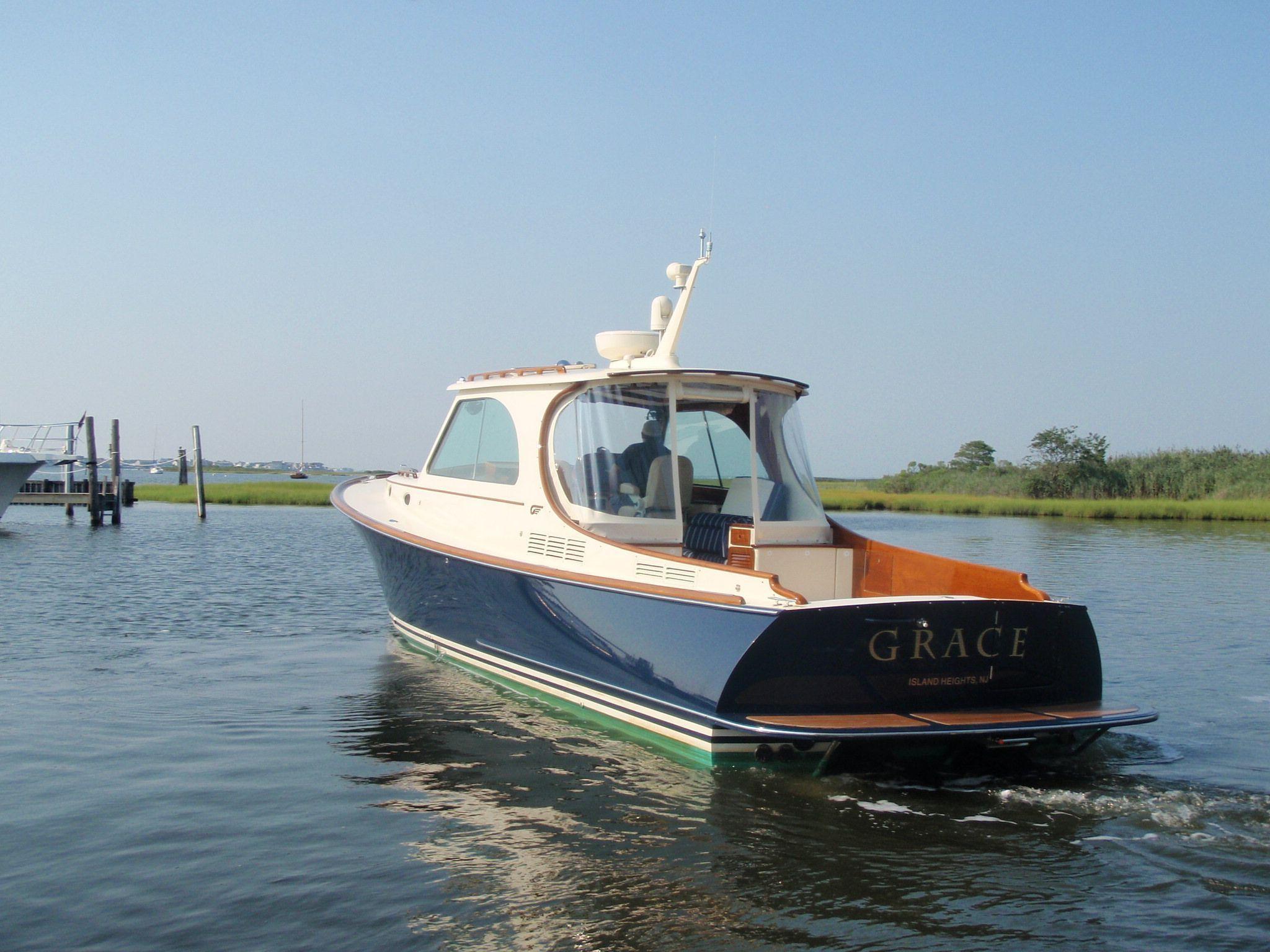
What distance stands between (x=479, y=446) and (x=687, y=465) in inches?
76.4

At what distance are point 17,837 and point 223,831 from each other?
3.11ft

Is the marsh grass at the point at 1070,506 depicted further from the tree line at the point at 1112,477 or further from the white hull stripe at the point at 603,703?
the white hull stripe at the point at 603,703

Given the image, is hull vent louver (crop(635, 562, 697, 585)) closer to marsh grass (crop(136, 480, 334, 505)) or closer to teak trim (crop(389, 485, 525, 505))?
teak trim (crop(389, 485, 525, 505))

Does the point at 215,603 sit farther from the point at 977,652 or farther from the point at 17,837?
the point at 977,652

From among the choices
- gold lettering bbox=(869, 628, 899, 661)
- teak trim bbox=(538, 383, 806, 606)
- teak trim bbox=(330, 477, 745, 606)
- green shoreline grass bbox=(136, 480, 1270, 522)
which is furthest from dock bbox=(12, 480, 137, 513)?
gold lettering bbox=(869, 628, 899, 661)

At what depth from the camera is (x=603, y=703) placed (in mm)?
7242

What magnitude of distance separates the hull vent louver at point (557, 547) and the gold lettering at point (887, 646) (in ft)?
7.08

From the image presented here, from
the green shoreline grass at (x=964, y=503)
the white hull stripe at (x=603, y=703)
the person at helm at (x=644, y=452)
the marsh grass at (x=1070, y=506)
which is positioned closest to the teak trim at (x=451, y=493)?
the person at helm at (x=644, y=452)

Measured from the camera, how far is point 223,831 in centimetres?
541

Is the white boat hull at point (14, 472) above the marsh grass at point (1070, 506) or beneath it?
above

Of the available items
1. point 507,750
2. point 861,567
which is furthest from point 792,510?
point 507,750

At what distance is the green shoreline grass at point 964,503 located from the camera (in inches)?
1341

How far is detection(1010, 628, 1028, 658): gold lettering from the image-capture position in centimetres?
600

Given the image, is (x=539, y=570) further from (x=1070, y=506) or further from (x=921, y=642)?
(x=1070, y=506)
